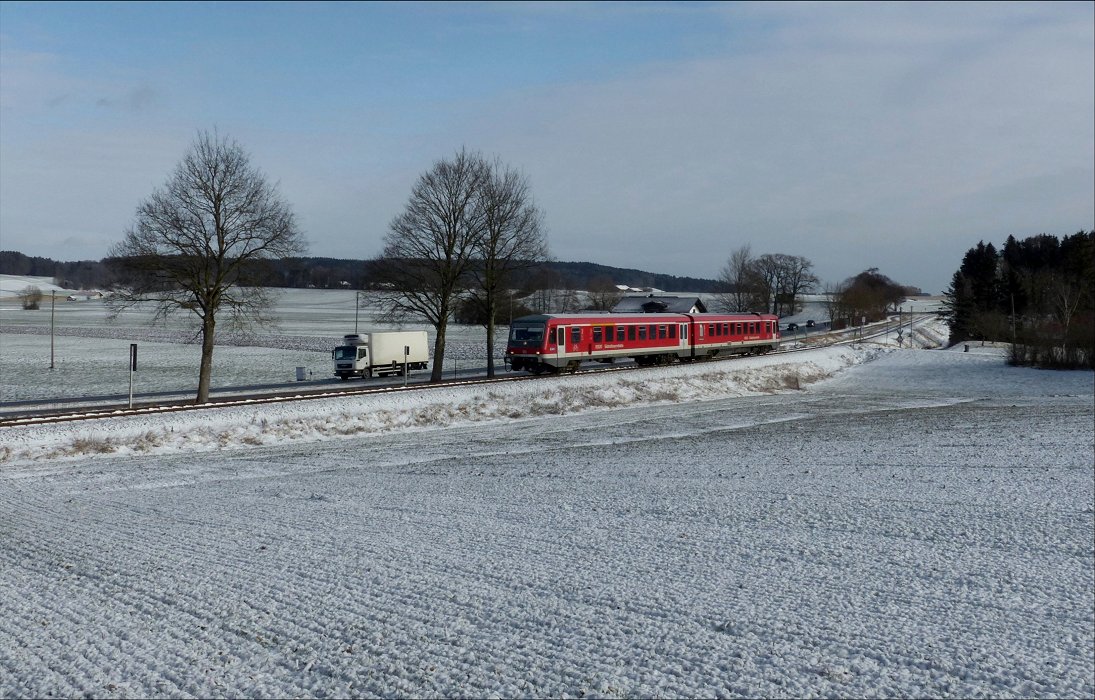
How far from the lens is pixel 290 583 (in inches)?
359

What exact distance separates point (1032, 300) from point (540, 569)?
90930 millimetres

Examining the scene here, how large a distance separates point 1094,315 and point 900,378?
56.7 ft

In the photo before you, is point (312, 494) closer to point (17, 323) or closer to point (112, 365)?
point (112, 365)

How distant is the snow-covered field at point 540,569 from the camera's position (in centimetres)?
695

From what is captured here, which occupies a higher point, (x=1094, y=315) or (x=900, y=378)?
(x=1094, y=315)

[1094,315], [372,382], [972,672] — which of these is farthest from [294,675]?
[1094,315]

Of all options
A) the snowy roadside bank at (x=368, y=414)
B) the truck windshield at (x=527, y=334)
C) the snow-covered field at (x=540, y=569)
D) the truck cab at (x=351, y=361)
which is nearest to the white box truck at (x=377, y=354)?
the truck cab at (x=351, y=361)

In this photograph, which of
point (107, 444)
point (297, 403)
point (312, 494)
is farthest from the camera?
point (297, 403)

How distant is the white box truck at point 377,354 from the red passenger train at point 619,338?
10.8 metres

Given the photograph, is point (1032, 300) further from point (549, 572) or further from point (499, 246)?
point (549, 572)

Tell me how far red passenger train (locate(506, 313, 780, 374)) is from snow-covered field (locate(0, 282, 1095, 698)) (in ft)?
44.4

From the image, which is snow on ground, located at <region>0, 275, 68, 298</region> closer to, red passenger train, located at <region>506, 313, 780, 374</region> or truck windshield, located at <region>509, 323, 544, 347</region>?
truck windshield, located at <region>509, 323, 544, 347</region>

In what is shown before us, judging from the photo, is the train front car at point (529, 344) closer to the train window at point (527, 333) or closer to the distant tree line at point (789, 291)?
the train window at point (527, 333)

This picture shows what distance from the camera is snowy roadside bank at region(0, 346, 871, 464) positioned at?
69.8ft
